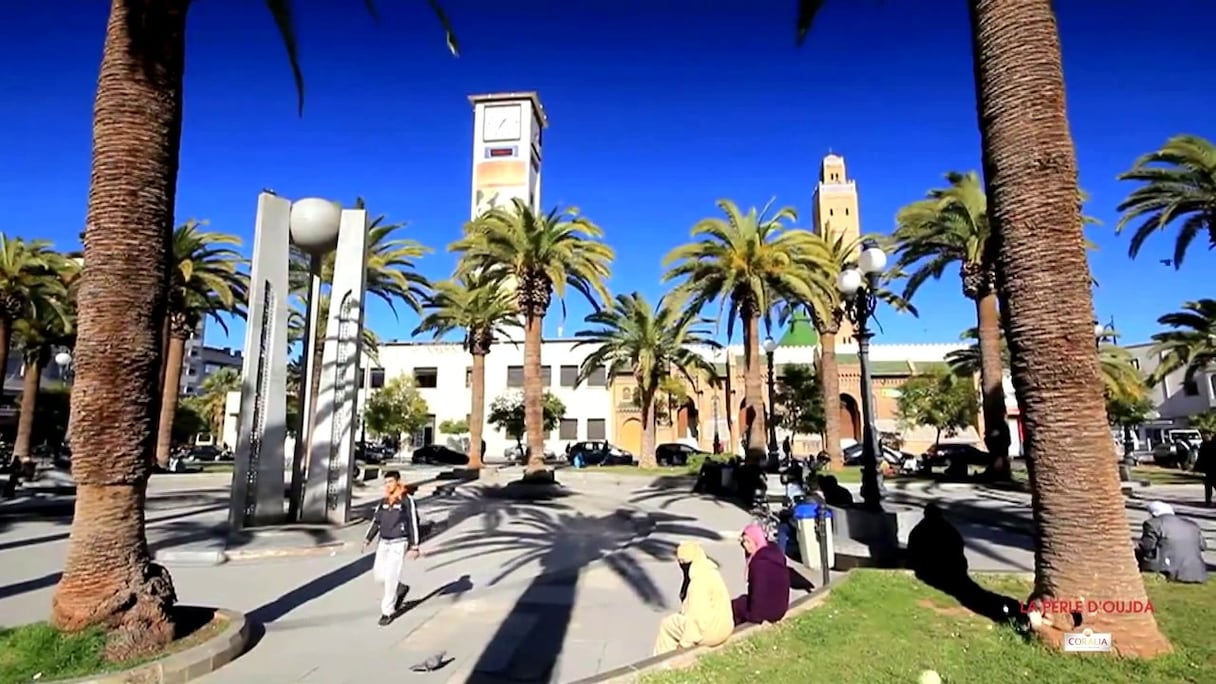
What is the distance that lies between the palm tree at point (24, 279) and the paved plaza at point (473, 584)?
46.7 feet

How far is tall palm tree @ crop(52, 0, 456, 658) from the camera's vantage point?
5.80 metres

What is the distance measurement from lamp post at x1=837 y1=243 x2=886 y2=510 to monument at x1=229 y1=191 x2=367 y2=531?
8.90 m

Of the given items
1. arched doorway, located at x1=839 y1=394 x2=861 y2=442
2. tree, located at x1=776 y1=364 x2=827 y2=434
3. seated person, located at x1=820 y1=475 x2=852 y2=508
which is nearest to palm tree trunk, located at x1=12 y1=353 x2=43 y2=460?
seated person, located at x1=820 y1=475 x2=852 y2=508

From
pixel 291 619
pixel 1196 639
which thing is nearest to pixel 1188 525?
pixel 1196 639

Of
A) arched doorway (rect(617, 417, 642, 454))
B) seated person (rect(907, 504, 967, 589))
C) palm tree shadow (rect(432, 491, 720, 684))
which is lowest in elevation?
palm tree shadow (rect(432, 491, 720, 684))

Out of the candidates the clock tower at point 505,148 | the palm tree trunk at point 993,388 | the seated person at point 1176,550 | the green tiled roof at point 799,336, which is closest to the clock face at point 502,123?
the clock tower at point 505,148

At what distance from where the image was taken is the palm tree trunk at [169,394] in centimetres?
2727

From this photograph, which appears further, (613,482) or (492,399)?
(492,399)

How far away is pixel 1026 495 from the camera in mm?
20828

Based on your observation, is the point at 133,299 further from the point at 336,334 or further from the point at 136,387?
the point at 336,334

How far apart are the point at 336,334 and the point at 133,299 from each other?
7.30 metres

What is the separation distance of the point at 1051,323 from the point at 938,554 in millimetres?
3241

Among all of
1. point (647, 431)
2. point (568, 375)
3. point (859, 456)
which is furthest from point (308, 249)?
point (568, 375)

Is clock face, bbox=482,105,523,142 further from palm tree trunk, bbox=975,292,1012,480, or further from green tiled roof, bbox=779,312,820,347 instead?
palm tree trunk, bbox=975,292,1012,480
